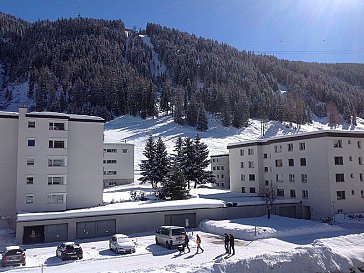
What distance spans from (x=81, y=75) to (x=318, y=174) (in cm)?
14651

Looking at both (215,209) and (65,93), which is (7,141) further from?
(65,93)

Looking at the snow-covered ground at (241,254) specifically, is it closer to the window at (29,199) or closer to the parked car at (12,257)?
the parked car at (12,257)

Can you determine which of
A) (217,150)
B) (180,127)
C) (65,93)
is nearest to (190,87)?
(180,127)

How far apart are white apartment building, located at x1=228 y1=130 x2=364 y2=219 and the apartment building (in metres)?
23.4

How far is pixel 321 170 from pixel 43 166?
103ft

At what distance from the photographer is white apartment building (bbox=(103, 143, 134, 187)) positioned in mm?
68875

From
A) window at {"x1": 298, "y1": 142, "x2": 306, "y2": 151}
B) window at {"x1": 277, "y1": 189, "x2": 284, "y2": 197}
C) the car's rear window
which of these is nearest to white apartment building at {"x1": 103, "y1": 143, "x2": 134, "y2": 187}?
window at {"x1": 277, "y1": 189, "x2": 284, "y2": 197}

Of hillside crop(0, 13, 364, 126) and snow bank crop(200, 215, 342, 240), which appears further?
hillside crop(0, 13, 364, 126)

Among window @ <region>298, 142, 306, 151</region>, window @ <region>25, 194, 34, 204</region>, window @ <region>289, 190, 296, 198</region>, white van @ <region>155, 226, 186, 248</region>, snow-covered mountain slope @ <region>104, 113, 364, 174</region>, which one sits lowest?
white van @ <region>155, 226, 186, 248</region>

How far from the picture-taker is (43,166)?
36.8 meters

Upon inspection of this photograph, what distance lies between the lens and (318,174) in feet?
136

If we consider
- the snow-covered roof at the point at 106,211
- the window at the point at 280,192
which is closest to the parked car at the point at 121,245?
the snow-covered roof at the point at 106,211

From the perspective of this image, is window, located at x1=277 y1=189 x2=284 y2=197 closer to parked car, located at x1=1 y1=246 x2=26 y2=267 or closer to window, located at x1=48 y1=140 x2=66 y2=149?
window, located at x1=48 y1=140 x2=66 y2=149

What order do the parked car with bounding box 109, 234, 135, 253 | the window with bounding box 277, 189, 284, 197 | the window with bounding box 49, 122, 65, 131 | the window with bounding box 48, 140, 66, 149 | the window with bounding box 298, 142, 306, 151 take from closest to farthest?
1. the parked car with bounding box 109, 234, 135, 253
2. the window with bounding box 48, 140, 66, 149
3. the window with bounding box 49, 122, 65, 131
4. the window with bounding box 298, 142, 306, 151
5. the window with bounding box 277, 189, 284, 197
